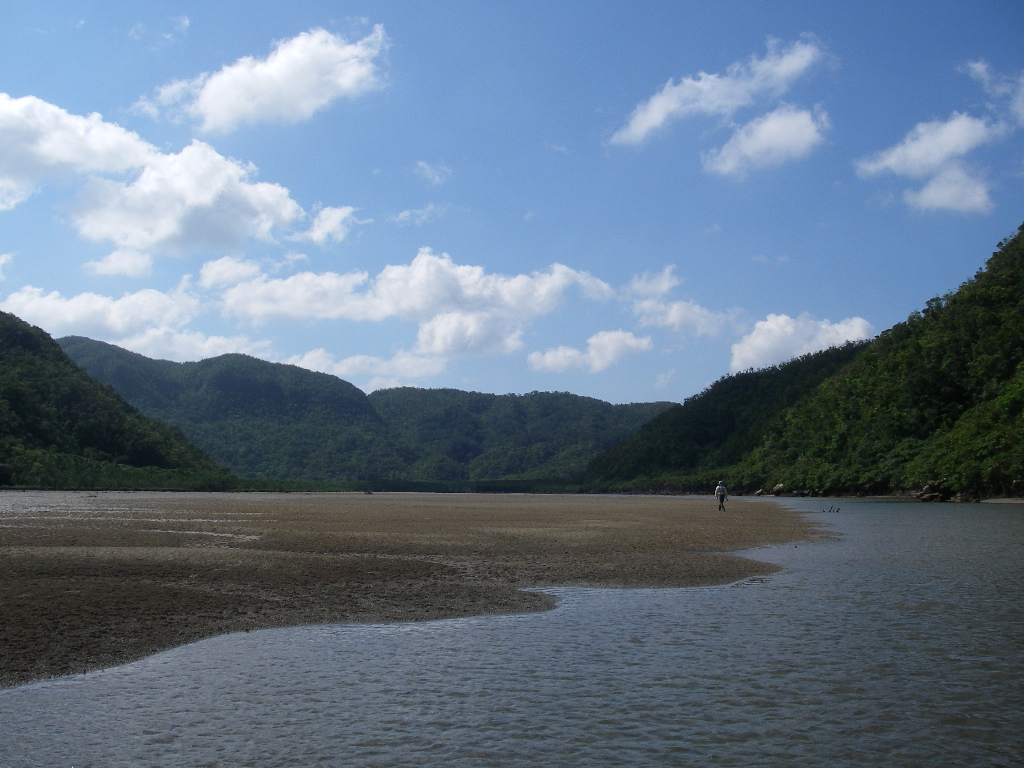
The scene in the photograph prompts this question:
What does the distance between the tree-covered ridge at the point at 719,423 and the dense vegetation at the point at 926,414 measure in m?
12.8

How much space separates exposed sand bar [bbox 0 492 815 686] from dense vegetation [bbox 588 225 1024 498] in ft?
122

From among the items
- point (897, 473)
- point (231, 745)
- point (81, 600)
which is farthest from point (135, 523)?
point (897, 473)

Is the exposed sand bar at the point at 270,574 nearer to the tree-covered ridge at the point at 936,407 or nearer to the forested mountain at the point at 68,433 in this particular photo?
the tree-covered ridge at the point at 936,407

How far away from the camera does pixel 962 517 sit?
3653 cm

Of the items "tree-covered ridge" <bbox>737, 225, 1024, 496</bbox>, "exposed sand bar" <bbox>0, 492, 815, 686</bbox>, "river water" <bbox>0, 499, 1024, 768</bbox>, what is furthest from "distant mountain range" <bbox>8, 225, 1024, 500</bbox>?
"river water" <bbox>0, 499, 1024, 768</bbox>

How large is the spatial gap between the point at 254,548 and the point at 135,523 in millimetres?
10500

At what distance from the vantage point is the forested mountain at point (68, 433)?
266 ft

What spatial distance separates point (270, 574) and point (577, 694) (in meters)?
9.43

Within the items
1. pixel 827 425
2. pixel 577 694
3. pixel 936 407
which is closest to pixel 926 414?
pixel 936 407

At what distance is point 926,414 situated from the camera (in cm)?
7469

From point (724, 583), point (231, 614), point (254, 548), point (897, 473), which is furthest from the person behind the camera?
point (897, 473)

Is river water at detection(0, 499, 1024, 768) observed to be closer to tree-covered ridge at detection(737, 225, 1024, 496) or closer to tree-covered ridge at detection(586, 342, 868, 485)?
tree-covered ridge at detection(737, 225, 1024, 496)

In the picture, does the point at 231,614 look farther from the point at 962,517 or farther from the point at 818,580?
the point at 962,517

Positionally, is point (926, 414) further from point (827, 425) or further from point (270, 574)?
point (270, 574)
